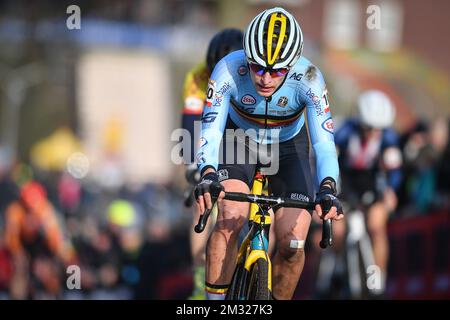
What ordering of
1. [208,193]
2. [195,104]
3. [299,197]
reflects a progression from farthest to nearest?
[195,104], [299,197], [208,193]

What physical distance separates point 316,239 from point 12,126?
2645 centimetres

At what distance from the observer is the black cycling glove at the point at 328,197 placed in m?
6.86

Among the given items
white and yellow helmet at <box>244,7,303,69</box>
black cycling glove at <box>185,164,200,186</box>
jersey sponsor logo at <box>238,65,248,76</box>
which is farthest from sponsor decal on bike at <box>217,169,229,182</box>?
black cycling glove at <box>185,164,200,186</box>

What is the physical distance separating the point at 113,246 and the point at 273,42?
996cm

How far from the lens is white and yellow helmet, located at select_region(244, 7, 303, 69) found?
7.12 m

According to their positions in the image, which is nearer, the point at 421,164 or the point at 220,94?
the point at 220,94

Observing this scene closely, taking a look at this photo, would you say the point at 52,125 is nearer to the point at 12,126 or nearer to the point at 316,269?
the point at 12,126

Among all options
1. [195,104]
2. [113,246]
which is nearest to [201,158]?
[195,104]

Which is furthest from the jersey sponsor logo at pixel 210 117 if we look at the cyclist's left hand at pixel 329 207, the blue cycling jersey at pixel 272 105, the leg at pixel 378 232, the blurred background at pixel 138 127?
the leg at pixel 378 232

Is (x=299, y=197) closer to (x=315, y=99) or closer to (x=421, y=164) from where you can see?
(x=315, y=99)

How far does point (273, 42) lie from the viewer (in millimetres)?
7121

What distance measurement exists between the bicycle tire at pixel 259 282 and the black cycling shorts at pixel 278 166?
2.34 feet

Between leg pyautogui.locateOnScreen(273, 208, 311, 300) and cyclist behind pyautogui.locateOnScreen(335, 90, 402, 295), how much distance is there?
4809 millimetres
